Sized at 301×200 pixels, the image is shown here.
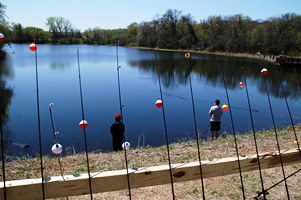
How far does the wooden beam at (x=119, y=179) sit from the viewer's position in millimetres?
1911

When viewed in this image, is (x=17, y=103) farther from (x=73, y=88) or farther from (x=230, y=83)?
(x=230, y=83)

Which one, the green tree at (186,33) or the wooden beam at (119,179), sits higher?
the green tree at (186,33)

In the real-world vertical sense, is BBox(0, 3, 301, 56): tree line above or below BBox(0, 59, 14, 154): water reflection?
above

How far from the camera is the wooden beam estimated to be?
1911mm

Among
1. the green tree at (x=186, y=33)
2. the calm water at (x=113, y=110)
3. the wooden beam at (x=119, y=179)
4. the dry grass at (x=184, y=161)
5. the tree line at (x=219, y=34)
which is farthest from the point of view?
the green tree at (x=186, y=33)

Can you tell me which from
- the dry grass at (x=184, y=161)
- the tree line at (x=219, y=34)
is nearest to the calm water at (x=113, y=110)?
the dry grass at (x=184, y=161)

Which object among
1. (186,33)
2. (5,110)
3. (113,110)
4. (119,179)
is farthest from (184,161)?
(186,33)

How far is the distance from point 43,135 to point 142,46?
87168mm

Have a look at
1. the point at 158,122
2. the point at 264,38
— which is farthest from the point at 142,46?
the point at 158,122

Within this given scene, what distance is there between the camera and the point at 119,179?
83.1 inches

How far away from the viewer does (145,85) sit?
2453 cm

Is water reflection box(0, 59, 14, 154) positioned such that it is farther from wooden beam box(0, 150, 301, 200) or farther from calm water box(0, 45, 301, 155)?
wooden beam box(0, 150, 301, 200)

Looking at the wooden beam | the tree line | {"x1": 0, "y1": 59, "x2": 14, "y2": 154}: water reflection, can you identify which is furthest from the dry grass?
the tree line

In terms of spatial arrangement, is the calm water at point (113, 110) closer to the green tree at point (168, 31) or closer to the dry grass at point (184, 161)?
the dry grass at point (184, 161)
